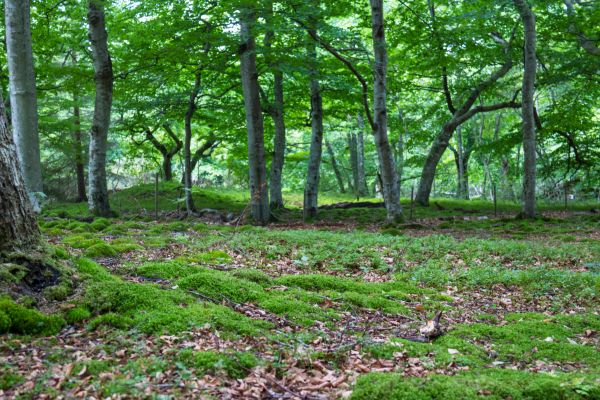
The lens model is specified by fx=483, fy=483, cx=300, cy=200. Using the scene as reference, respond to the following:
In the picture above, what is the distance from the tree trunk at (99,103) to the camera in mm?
12031

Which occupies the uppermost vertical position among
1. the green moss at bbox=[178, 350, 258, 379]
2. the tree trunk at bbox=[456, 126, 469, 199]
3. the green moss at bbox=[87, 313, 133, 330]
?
the tree trunk at bbox=[456, 126, 469, 199]

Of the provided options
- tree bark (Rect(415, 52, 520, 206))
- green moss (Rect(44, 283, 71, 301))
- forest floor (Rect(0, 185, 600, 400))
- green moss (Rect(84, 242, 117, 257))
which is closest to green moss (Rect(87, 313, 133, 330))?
forest floor (Rect(0, 185, 600, 400))

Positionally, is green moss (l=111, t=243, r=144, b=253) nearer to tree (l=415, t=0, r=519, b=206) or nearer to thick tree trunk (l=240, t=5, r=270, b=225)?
thick tree trunk (l=240, t=5, r=270, b=225)

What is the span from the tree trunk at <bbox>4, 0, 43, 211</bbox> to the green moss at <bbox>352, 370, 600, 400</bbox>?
324 inches

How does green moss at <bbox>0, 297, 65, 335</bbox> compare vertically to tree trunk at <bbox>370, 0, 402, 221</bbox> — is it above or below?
below

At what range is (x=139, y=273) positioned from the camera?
5.29 m

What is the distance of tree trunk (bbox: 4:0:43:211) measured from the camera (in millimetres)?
9336

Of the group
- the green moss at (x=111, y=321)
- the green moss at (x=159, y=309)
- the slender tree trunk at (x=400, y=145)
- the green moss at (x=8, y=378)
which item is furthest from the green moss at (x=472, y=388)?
the slender tree trunk at (x=400, y=145)

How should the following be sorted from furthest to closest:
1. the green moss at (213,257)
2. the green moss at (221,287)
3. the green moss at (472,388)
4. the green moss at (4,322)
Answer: the green moss at (213,257) → the green moss at (221,287) → the green moss at (4,322) → the green moss at (472,388)

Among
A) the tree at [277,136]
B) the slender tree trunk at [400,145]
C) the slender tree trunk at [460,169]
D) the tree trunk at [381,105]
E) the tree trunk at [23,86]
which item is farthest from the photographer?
the slender tree trunk at [460,169]

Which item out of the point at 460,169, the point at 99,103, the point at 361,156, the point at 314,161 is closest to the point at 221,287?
the point at 99,103

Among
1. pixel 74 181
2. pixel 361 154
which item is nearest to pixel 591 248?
pixel 361 154

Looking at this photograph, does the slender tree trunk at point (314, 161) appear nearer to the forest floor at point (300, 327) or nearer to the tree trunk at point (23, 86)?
the forest floor at point (300, 327)

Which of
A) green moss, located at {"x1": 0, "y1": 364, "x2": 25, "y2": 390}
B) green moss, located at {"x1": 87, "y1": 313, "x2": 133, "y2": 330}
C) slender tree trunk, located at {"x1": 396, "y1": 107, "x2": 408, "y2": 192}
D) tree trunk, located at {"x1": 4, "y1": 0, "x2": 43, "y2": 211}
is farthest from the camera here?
slender tree trunk, located at {"x1": 396, "y1": 107, "x2": 408, "y2": 192}
